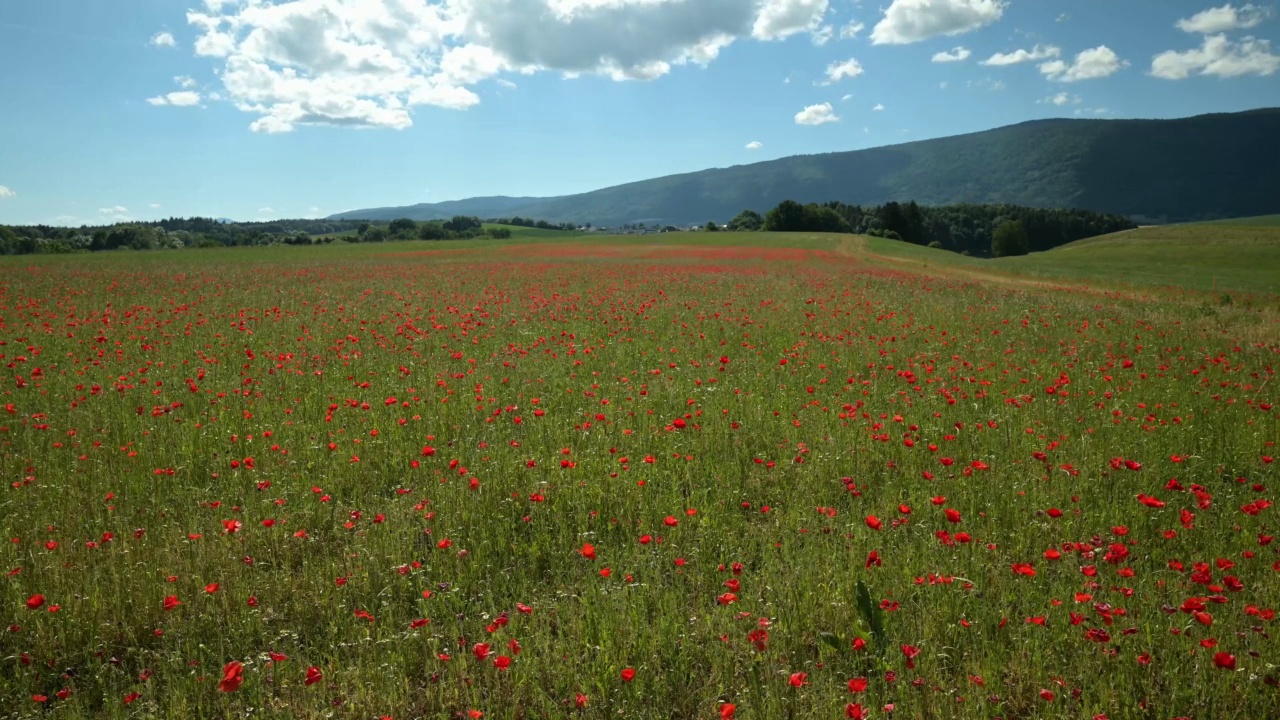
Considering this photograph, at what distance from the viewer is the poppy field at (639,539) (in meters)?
3.18

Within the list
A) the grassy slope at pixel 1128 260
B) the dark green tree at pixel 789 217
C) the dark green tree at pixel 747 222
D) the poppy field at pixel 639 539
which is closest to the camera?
the poppy field at pixel 639 539

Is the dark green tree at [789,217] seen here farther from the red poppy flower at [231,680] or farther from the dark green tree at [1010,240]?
the red poppy flower at [231,680]

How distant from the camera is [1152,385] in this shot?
8.40 m

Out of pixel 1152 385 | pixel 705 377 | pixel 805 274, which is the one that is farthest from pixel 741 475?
pixel 805 274

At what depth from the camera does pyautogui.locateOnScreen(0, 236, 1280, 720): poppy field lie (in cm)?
318

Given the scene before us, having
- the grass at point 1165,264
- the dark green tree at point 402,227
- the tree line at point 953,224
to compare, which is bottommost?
the grass at point 1165,264

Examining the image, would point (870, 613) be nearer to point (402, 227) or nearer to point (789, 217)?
point (789, 217)

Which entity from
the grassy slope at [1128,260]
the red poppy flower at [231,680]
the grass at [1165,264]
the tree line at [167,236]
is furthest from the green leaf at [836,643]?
the tree line at [167,236]

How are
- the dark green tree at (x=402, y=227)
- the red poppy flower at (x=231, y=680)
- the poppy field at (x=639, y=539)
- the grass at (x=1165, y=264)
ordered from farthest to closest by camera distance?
the dark green tree at (x=402, y=227)
the grass at (x=1165, y=264)
the poppy field at (x=639, y=539)
the red poppy flower at (x=231, y=680)

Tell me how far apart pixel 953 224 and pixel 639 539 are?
135 m

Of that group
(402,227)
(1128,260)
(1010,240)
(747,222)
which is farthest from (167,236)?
(1010,240)

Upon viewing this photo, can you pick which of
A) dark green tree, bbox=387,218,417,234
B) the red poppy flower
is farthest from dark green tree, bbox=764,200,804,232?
the red poppy flower

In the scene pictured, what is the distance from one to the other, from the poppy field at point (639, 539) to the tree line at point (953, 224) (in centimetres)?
9934

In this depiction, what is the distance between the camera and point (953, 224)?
123438mm
